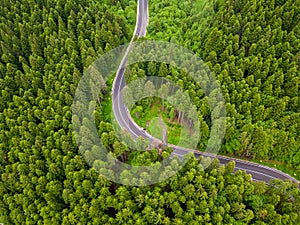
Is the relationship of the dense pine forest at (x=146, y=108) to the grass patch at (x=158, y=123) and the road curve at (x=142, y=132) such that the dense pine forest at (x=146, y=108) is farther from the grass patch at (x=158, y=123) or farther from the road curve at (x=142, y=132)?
the grass patch at (x=158, y=123)

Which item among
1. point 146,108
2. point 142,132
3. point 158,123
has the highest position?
point 146,108

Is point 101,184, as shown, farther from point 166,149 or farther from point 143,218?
point 166,149

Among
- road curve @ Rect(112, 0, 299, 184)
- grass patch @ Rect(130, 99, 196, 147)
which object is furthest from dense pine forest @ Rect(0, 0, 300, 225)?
grass patch @ Rect(130, 99, 196, 147)

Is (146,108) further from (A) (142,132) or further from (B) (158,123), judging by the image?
(A) (142,132)

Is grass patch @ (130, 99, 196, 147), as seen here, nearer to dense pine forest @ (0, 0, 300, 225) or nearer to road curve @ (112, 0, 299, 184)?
road curve @ (112, 0, 299, 184)

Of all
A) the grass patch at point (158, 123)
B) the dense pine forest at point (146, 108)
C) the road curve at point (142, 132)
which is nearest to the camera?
the dense pine forest at point (146, 108)

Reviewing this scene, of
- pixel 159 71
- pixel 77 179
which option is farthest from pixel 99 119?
pixel 159 71

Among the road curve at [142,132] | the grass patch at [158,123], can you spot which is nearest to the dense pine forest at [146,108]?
Answer: the road curve at [142,132]

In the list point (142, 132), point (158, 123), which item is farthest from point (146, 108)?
point (142, 132)
